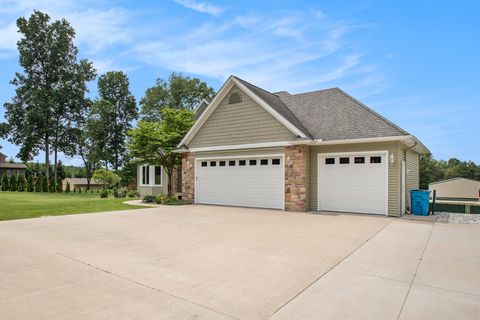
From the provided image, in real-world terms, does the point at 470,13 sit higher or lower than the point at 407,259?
higher

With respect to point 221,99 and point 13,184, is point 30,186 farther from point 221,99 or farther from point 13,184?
point 221,99

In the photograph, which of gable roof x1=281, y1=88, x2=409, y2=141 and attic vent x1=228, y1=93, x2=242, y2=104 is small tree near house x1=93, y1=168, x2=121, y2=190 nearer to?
attic vent x1=228, y1=93, x2=242, y2=104

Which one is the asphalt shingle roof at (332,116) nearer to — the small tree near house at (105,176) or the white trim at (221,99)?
the white trim at (221,99)

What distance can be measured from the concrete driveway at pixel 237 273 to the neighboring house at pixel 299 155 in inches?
144

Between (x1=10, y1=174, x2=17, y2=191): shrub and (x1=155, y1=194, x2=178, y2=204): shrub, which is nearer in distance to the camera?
(x1=155, y1=194, x2=178, y2=204): shrub

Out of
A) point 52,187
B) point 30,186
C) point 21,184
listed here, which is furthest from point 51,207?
point 21,184

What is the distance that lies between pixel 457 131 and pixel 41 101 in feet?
136

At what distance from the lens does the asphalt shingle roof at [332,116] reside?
36.4 ft

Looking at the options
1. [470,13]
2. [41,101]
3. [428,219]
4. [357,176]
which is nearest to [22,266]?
[357,176]

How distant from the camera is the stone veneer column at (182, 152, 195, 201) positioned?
601 inches

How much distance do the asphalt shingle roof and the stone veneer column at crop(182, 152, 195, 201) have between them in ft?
16.5

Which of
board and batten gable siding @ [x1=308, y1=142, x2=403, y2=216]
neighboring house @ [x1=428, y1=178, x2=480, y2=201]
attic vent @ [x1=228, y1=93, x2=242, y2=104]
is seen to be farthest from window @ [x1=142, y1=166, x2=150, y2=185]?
neighboring house @ [x1=428, y1=178, x2=480, y2=201]

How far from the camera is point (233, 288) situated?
12.1ft

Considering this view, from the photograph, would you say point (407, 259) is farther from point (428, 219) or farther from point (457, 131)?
point (457, 131)
